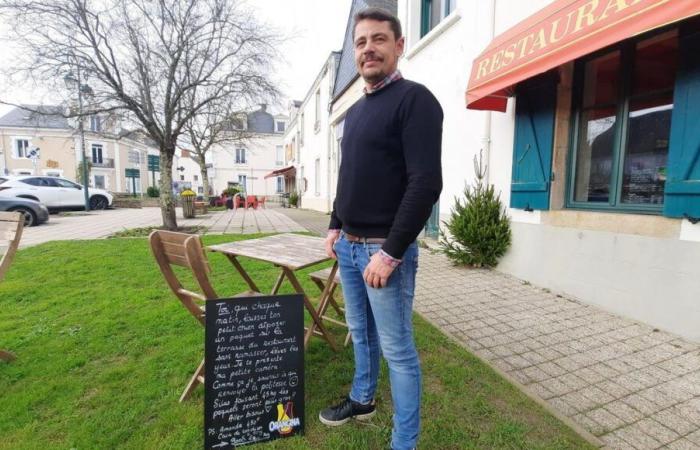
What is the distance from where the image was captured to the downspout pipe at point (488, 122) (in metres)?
5.02

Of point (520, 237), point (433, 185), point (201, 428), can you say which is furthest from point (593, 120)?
point (201, 428)

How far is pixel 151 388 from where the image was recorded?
2.23 m

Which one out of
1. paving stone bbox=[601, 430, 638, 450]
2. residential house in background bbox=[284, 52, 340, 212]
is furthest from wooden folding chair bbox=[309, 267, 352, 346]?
residential house in background bbox=[284, 52, 340, 212]

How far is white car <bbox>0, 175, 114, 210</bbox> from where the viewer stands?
13.4 m

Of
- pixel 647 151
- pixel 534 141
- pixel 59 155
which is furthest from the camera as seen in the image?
pixel 59 155

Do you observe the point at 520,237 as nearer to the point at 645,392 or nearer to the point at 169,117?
the point at 645,392

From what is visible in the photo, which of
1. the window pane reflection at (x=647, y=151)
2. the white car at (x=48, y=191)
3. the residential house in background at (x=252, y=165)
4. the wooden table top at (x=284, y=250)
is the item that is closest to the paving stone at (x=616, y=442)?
the wooden table top at (x=284, y=250)

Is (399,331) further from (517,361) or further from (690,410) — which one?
(690,410)

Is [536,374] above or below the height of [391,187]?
below

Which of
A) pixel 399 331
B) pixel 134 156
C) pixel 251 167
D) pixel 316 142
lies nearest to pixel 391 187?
pixel 399 331

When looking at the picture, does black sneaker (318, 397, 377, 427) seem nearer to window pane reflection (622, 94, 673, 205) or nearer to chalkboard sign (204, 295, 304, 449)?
chalkboard sign (204, 295, 304, 449)

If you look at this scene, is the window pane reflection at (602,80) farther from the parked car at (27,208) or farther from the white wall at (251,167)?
the white wall at (251,167)

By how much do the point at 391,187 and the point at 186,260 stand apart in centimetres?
122

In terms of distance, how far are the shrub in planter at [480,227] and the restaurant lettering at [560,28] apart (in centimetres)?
158
